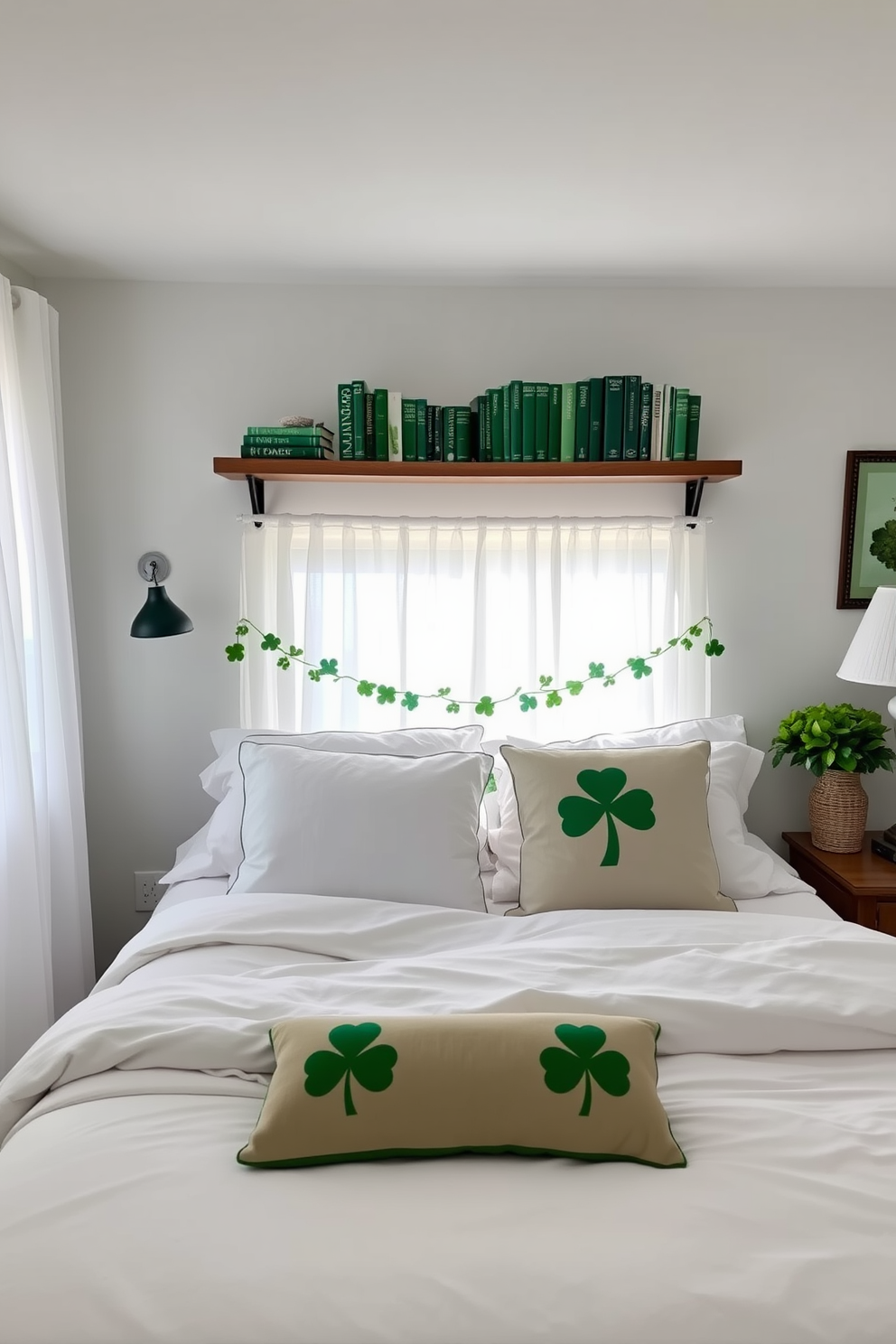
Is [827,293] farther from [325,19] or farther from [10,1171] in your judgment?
[10,1171]

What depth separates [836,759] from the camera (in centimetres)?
266

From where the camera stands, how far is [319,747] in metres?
2.49

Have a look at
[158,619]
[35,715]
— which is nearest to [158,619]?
[158,619]

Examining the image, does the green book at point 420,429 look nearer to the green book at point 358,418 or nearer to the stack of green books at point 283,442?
the green book at point 358,418

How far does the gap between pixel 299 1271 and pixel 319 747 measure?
1541 millimetres

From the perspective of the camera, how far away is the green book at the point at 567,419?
2.63 meters

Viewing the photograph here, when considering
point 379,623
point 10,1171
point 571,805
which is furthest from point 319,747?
point 10,1171

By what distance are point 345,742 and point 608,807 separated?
0.76 metres

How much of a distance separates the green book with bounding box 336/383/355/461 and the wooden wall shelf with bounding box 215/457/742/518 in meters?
0.05

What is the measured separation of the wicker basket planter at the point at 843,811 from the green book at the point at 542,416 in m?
1.30

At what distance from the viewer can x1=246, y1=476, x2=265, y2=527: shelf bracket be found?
2701mm

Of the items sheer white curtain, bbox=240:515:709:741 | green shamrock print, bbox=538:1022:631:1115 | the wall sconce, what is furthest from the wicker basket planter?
the wall sconce

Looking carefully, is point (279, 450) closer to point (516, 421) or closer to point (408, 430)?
point (408, 430)

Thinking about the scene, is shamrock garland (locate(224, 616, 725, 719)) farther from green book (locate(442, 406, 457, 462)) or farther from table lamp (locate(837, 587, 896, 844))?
green book (locate(442, 406, 457, 462))
